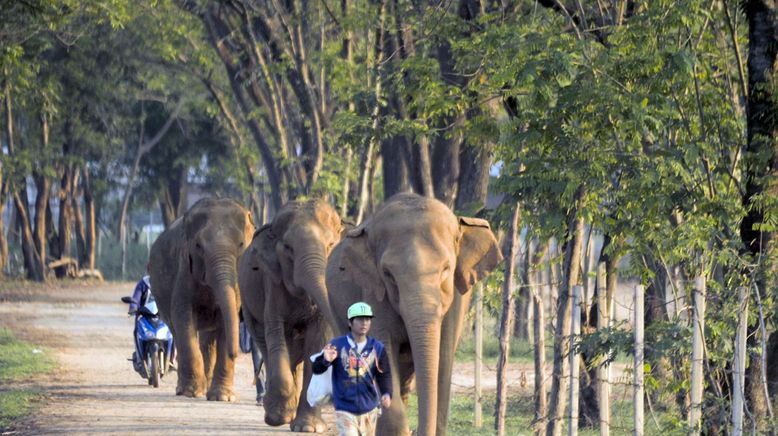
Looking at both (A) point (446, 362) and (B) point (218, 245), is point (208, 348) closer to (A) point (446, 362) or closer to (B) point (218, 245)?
(B) point (218, 245)

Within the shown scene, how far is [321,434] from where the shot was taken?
49.8 ft

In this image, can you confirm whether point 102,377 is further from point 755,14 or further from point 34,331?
point 755,14

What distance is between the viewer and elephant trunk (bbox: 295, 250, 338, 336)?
15.3 metres

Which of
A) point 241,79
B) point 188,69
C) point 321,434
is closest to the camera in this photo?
point 321,434

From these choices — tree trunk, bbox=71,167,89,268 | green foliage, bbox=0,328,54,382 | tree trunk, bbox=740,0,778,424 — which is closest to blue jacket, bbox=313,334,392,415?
tree trunk, bbox=740,0,778,424

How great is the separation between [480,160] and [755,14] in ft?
25.9

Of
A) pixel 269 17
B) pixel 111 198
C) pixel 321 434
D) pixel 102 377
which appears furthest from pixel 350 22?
pixel 111 198

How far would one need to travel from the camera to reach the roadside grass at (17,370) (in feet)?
56.3

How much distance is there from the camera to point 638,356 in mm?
11297

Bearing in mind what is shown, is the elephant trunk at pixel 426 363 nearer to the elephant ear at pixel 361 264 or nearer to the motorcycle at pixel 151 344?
the elephant ear at pixel 361 264

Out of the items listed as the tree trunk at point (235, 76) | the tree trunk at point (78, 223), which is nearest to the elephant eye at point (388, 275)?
the tree trunk at point (235, 76)

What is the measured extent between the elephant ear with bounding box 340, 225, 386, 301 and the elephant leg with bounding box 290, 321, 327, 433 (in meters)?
2.67

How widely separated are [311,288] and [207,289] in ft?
12.8

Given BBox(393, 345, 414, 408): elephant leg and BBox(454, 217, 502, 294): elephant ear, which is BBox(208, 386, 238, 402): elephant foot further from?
BBox(454, 217, 502, 294): elephant ear
